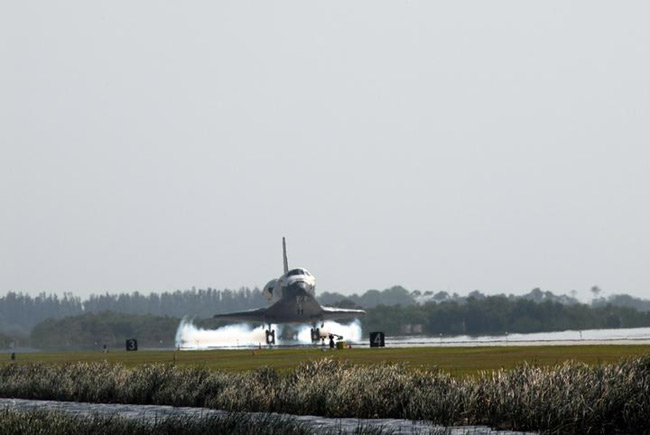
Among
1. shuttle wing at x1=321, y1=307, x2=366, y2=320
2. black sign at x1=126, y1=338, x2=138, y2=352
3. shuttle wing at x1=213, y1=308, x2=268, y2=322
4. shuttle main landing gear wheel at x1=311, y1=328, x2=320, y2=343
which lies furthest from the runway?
black sign at x1=126, y1=338, x2=138, y2=352

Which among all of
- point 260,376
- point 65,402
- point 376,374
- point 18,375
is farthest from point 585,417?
point 18,375

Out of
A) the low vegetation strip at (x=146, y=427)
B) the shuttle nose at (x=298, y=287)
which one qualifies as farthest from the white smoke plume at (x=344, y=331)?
the low vegetation strip at (x=146, y=427)

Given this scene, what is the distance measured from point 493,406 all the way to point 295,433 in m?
8.44

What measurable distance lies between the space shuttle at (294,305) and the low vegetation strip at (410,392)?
64579 millimetres

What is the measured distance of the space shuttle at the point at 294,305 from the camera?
11819cm

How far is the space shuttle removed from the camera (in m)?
118

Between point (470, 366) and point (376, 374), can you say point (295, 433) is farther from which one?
point (470, 366)

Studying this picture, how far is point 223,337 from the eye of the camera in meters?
142

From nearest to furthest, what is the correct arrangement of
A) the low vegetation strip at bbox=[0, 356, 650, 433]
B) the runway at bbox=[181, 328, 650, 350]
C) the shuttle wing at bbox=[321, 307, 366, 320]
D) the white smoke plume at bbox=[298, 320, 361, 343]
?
the low vegetation strip at bbox=[0, 356, 650, 433] → the runway at bbox=[181, 328, 650, 350] → the shuttle wing at bbox=[321, 307, 366, 320] → the white smoke plume at bbox=[298, 320, 361, 343]

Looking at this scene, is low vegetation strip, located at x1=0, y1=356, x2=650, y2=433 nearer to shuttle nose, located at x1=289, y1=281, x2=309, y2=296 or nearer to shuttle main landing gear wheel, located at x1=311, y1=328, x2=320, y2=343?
shuttle nose, located at x1=289, y1=281, x2=309, y2=296

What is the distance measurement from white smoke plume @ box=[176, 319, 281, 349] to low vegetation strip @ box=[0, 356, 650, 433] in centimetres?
7989

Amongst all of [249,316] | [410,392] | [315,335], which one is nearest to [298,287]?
[315,335]

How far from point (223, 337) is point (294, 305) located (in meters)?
25.2

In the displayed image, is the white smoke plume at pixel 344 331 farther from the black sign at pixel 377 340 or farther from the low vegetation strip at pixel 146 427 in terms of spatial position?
the low vegetation strip at pixel 146 427
